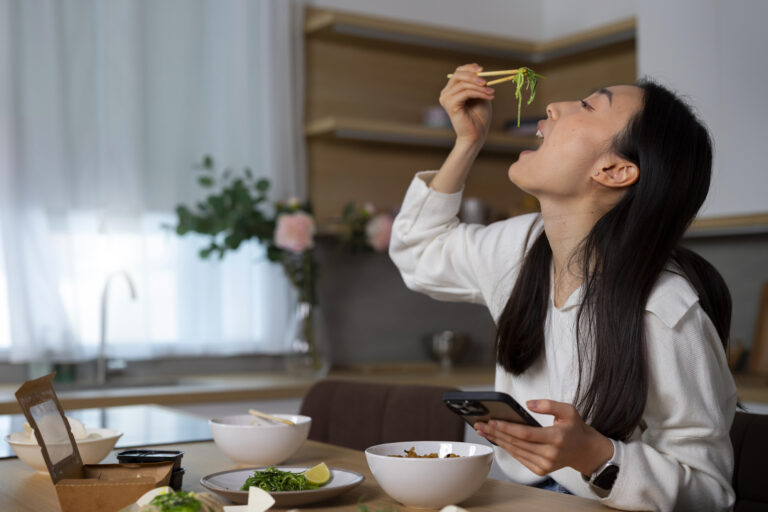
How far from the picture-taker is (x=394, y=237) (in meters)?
1.93

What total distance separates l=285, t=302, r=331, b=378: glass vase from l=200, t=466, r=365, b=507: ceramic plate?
2108mm

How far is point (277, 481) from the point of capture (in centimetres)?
114

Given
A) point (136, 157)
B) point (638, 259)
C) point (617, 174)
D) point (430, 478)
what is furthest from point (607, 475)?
point (136, 157)

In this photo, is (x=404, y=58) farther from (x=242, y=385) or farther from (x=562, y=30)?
(x=242, y=385)

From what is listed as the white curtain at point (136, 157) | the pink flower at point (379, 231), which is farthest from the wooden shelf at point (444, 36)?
the pink flower at point (379, 231)

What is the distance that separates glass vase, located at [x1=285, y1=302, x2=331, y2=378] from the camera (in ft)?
11.0

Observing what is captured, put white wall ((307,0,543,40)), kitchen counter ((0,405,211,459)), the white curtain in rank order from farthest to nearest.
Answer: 1. white wall ((307,0,543,40))
2. the white curtain
3. kitchen counter ((0,405,211,459))

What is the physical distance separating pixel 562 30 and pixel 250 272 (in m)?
1.88

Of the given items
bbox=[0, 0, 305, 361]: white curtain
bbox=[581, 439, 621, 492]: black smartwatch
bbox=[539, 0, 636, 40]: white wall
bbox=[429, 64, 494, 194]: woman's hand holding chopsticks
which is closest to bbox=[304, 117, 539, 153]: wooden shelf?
bbox=[0, 0, 305, 361]: white curtain

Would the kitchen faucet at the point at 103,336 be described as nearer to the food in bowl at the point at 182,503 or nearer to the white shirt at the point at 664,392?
the white shirt at the point at 664,392

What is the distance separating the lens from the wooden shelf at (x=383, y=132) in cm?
352

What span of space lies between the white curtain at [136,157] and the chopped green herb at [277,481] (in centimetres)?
208

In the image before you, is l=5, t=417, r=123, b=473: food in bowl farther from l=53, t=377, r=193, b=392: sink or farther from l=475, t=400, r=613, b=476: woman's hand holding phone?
l=53, t=377, r=193, b=392: sink

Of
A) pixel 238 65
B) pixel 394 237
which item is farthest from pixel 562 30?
pixel 394 237
